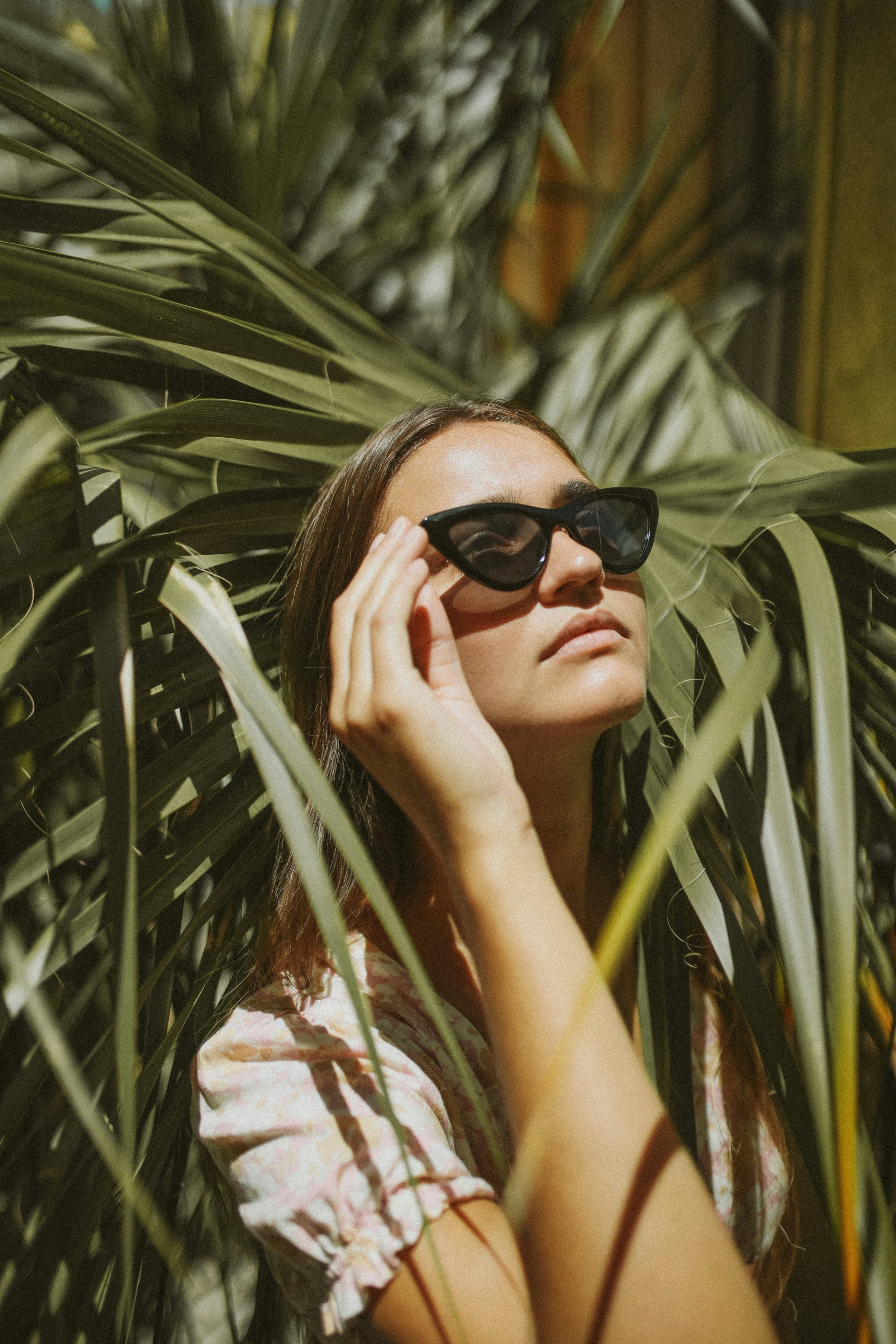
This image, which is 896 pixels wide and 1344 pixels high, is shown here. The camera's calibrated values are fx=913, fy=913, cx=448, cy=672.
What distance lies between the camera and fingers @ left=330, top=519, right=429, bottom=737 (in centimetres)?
48

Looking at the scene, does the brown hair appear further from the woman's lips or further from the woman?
the woman's lips

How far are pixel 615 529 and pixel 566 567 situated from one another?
6 centimetres

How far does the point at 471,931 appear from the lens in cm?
42

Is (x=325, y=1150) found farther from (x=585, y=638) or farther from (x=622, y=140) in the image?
(x=622, y=140)

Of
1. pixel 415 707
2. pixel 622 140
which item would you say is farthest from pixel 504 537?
pixel 622 140

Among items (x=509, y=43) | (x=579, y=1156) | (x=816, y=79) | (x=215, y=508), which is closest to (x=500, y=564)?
(x=215, y=508)

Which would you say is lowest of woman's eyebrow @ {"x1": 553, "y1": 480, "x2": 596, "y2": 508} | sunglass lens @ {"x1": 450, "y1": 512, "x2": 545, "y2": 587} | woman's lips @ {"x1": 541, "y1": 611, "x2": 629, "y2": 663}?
woman's lips @ {"x1": 541, "y1": 611, "x2": 629, "y2": 663}

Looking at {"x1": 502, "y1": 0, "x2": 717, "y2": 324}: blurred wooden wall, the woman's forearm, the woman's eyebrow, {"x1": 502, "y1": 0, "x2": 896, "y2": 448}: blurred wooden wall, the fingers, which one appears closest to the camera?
the woman's forearm

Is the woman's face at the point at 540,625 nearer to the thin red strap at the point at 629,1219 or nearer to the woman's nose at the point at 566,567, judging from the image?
the woman's nose at the point at 566,567

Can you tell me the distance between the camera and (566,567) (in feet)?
1.79

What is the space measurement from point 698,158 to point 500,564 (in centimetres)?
121

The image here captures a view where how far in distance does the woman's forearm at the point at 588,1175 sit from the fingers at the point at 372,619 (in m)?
0.13

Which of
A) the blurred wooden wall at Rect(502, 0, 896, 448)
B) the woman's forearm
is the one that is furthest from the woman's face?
the blurred wooden wall at Rect(502, 0, 896, 448)

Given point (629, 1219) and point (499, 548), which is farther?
point (499, 548)
